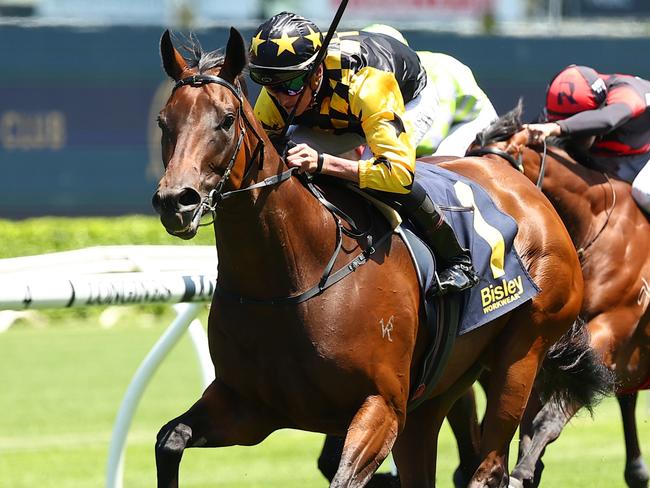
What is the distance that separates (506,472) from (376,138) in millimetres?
1470

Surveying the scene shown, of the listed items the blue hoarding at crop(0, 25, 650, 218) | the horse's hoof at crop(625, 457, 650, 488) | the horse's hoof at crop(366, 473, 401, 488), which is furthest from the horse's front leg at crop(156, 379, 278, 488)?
the blue hoarding at crop(0, 25, 650, 218)

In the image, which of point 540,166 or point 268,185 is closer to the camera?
point 268,185

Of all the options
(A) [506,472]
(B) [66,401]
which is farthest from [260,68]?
(B) [66,401]

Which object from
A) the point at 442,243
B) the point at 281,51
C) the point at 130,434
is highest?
the point at 281,51

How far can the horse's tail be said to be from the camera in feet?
17.1

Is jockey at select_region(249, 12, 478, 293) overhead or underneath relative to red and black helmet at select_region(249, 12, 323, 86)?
underneath

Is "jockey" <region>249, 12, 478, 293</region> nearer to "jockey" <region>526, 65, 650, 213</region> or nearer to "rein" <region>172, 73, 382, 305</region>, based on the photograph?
"rein" <region>172, 73, 382, 305</region>

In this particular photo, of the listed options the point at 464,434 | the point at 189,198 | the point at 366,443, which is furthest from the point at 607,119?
the point at 189,198

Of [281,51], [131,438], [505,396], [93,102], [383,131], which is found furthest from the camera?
[93,102]

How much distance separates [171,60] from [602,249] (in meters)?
2.74

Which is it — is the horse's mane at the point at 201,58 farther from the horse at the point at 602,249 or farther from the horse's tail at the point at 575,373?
the horse's tail at the point at 575,373

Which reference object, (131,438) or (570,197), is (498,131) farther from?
(131,438)

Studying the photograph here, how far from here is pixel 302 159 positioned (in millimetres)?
3979

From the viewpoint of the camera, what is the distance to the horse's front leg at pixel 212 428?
393 cm
